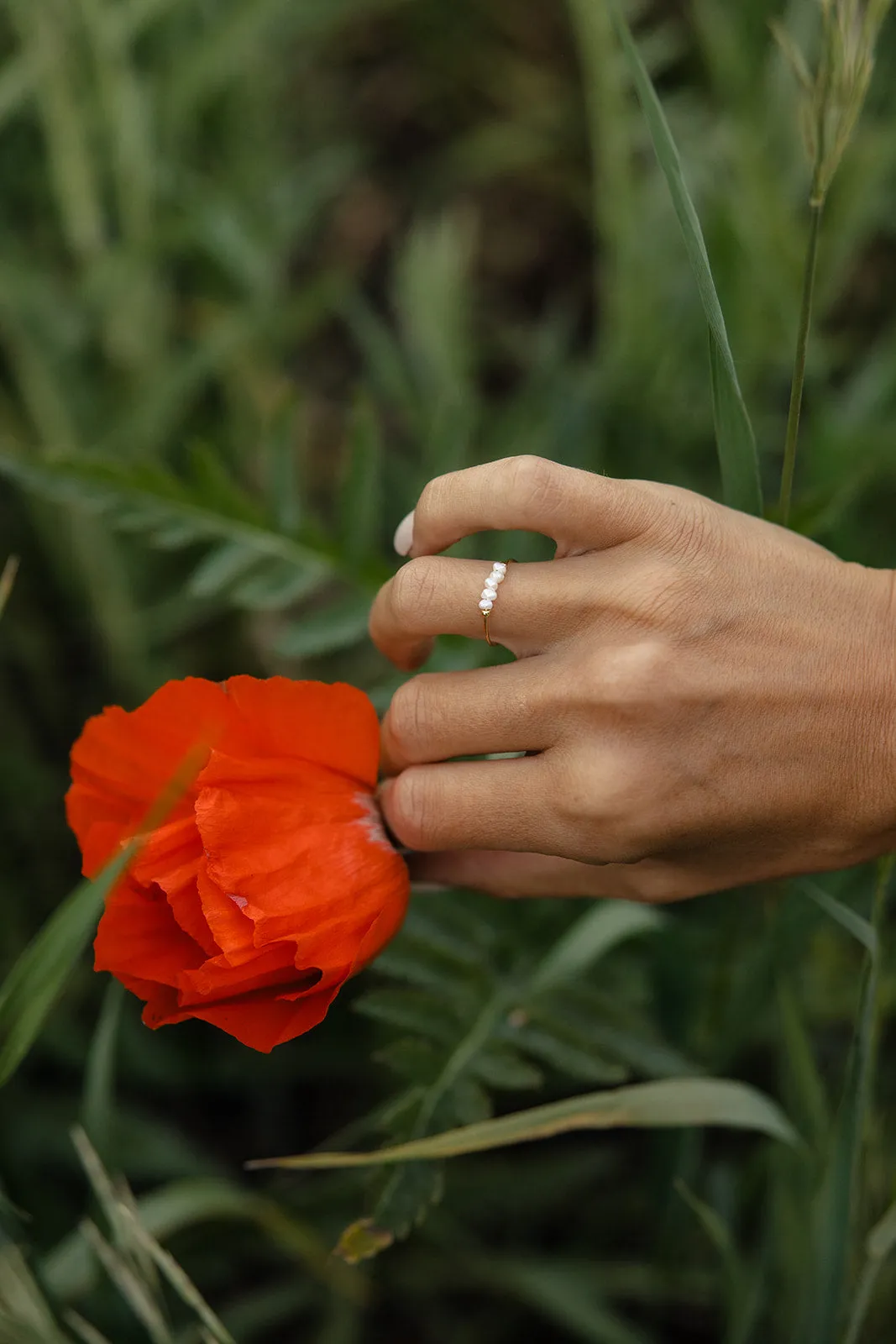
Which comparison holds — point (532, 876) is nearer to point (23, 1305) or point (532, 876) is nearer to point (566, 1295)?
point (23, 1305)

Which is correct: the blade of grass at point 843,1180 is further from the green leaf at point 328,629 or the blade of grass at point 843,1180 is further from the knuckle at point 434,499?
the green leaf at point 328,629

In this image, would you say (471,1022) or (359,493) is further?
(359,493)

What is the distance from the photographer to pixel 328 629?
1.12 metres

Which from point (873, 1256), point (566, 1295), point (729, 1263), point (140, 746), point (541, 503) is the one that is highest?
point (541, 503)

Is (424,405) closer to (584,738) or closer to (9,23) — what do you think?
(9,23)

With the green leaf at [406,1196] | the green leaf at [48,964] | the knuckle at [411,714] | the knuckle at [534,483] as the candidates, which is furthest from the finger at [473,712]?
the green leaf at [406,1196]

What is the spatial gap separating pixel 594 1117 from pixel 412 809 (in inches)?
10.2

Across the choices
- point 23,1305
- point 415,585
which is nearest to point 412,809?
point 415,585

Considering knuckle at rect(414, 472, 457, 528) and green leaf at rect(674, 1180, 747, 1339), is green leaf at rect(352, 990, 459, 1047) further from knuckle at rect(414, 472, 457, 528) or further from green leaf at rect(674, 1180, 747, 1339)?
knuckle at rect(414, 472, 457, 528)

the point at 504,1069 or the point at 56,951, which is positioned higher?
the point at 56,951

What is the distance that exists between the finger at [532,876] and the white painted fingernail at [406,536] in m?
0.24

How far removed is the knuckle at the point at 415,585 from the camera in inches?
29.7

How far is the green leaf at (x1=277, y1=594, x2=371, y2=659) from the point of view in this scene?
1.09 m

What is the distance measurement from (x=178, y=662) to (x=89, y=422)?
38 centimetres
